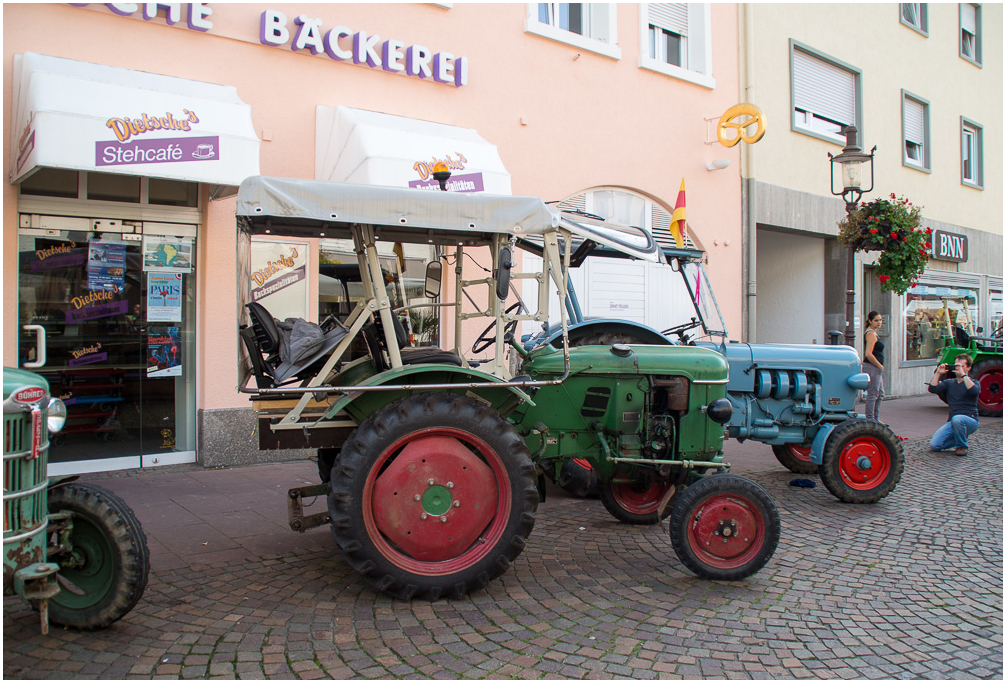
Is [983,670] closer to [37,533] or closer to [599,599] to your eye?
[599,599]

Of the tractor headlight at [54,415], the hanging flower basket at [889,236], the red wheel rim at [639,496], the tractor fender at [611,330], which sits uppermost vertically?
the hanging flower basket at [889,236]

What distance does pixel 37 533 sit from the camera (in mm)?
3113

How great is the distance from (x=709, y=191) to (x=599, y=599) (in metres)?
9.75

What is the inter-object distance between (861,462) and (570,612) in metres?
3.77

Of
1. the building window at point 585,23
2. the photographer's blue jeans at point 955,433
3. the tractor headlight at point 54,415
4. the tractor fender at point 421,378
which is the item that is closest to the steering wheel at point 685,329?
the tractor fender at point 421,378

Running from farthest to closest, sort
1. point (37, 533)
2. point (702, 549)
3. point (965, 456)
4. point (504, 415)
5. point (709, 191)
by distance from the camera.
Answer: point (709, 191) → point (965, 456) → point (504, 415) → point (702, 549) → point (37, 533)

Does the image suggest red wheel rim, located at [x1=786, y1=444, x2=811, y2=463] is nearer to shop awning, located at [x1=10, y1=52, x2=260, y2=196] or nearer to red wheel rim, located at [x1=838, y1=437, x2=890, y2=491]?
red wheel rim, located at [x1=838, y1=437, x2=890, y2=491]

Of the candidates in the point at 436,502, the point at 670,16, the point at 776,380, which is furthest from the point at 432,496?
the point at 670,16

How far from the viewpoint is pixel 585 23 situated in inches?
442

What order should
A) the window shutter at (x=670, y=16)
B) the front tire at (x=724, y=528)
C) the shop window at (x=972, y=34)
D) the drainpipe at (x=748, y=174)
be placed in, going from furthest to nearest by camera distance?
the shop window at (x=972, y=34)
the drainpipe at (x=748, y=174)
the window shutter at (x=670, y=16)
the front tire at (x=724, y=528)

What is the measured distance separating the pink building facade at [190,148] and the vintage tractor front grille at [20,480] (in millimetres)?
3887

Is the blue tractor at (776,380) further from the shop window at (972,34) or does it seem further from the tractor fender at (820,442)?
the shop window at (972,34)

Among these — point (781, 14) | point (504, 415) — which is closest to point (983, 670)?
point (504, 415)

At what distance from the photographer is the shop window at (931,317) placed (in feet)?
55.3
